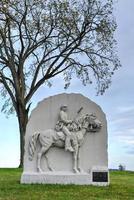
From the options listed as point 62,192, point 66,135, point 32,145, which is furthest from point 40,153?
point 62,192

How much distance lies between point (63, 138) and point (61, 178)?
1.17m

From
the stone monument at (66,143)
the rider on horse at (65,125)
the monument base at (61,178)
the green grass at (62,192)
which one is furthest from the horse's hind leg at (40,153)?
the green grass at (62,192)

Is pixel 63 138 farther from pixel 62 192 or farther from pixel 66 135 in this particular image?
pixel 62 192

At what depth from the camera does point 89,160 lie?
1529cm

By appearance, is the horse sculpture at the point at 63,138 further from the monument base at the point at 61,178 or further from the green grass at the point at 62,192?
the green grass at the point at 62,192

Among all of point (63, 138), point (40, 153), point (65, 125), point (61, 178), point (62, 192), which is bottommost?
point (62, 192)

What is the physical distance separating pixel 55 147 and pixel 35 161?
0.73 m

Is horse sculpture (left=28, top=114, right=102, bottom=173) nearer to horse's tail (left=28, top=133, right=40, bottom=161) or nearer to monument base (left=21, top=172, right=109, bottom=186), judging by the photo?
horse's tail (left=28, top=133, right=40, bottom=161)

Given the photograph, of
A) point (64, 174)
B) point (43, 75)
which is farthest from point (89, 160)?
point (43, 75)

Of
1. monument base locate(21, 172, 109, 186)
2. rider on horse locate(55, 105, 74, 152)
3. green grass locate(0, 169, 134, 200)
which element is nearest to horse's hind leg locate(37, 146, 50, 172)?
monument base locate(21, 172, 109, 186)

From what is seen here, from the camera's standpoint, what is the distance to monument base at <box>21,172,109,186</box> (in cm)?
1501

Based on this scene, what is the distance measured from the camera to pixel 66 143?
15148 millimetres

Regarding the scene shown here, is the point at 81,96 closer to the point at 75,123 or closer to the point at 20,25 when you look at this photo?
the point at 75,123

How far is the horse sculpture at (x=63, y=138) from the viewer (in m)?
15.1
